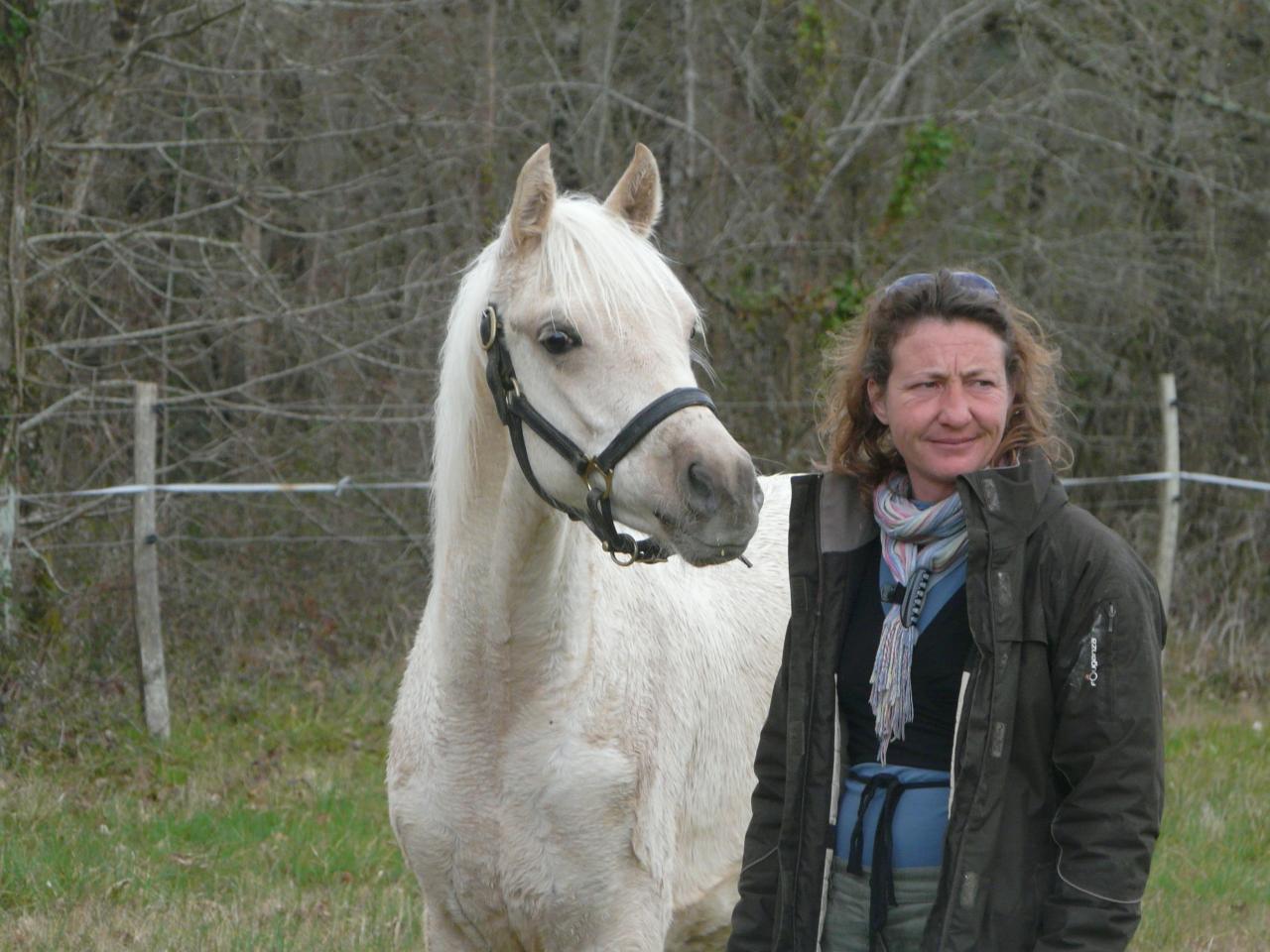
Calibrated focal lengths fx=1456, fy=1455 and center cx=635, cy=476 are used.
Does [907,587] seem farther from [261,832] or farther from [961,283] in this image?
[261,832]

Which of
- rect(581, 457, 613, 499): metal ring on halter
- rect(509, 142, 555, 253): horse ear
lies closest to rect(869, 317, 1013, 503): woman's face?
rect(581, 457, 613, 499): metal ring on halter

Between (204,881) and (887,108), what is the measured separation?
7.58m

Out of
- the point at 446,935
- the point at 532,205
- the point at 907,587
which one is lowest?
the point at 446,935

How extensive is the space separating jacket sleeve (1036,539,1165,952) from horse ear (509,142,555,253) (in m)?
1.39

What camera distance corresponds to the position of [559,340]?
9.20ft

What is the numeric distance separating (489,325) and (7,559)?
4074mm

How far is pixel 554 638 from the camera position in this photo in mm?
3039

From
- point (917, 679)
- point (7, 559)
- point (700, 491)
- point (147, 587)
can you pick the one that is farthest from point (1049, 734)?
point (147, 587)

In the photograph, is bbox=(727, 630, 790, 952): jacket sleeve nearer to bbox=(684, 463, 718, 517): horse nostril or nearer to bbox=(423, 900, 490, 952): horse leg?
bbox=(684, 463, 718, 517): horse nostril

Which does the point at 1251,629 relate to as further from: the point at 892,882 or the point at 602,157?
the point at 892,882

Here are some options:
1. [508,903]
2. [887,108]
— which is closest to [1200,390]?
[887,108]

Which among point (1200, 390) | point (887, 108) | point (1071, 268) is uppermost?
point (887, 108)

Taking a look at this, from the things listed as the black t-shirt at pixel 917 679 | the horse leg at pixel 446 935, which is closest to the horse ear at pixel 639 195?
the black t-shirt at pixel 917 679

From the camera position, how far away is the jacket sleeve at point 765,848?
92.7 inches
